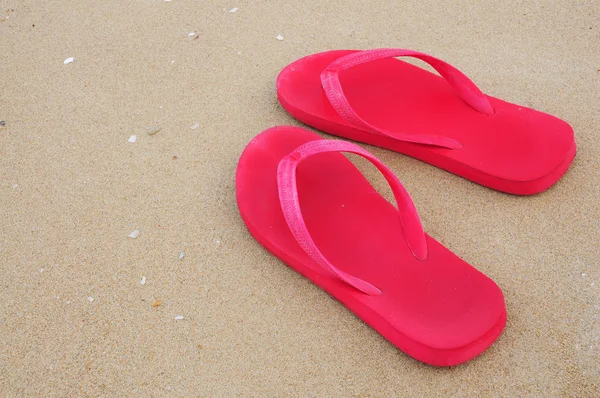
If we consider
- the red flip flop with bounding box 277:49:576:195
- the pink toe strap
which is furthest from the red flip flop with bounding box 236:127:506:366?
the red flip flop with bounding box 277:49:576:195

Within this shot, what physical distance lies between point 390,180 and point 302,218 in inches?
6.4

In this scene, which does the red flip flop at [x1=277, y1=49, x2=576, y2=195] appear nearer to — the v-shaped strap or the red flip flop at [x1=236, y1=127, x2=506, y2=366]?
the v-shaped strap

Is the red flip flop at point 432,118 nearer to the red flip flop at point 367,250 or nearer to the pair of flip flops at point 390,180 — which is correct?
the pair of flip flops at point 390,180

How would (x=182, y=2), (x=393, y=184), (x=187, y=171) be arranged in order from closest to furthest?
(x=393, y=184)
(x=187, y=171)
(x=182, y=2)

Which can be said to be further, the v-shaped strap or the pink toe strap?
the v-shaped strap

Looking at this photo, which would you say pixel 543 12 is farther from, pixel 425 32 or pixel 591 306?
pixel 591 306

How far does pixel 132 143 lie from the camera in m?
1.11

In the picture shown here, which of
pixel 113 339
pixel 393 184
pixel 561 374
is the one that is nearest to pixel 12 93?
pixel 113 339

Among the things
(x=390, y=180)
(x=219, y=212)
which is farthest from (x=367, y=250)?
(x=219, y=212)

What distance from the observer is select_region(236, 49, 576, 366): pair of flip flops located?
0.77 meters

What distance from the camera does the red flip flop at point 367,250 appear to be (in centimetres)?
75

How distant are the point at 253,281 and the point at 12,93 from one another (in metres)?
0.79

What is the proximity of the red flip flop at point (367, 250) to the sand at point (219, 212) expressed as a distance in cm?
4

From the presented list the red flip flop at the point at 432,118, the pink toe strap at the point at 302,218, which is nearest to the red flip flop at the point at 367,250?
the pink toe strap at the point at 302,218
